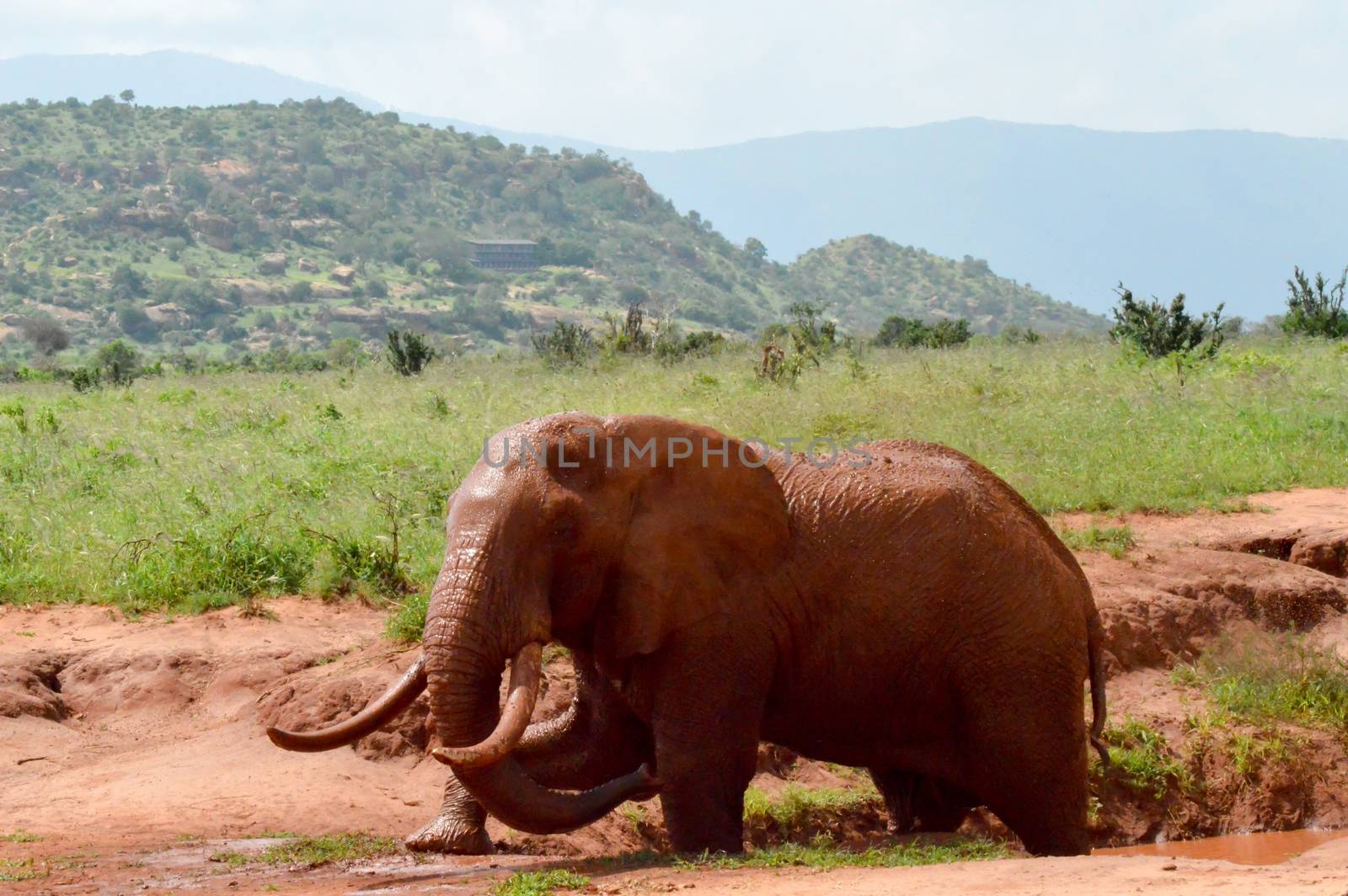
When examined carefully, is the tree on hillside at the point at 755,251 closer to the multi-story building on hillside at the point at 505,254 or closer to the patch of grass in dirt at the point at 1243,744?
the multi-story building on hillside at the point at 505,254

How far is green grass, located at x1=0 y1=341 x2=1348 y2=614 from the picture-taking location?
10.4 meters

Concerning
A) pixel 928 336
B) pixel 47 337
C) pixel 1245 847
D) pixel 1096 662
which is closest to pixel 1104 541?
pixel 1245 847

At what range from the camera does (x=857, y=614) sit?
6281mm

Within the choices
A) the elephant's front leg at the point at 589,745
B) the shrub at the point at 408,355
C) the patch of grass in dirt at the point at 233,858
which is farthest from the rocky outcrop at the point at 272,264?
the patch of grass in dirt at the point at 233,858

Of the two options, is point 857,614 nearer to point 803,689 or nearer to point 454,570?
point 803,689

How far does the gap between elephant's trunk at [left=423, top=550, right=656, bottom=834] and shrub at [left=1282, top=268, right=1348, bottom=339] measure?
20.7 meters

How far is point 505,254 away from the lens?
89.9m

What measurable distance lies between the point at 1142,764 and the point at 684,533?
3755 millimetres

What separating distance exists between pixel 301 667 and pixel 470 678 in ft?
12.3

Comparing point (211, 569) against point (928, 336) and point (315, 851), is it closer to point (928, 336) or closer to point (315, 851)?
point (315, 851)

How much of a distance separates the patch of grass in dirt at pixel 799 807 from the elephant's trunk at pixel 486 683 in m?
2.16

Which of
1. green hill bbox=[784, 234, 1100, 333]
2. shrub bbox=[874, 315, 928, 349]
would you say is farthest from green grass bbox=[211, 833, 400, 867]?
green hill bbox=[784, 234, 1100, 333]

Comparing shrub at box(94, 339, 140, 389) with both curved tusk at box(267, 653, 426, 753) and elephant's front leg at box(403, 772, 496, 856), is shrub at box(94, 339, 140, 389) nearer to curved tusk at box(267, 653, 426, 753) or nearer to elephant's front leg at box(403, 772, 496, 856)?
elephant's front leg at box(403, 772, 496, 856)

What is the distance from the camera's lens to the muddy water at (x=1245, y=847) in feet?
25.5
